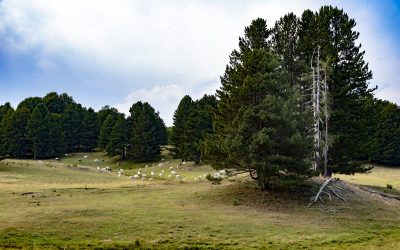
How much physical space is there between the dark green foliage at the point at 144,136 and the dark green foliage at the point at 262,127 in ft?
191

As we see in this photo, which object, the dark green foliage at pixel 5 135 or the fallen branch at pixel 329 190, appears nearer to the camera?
the fallen branch at pixel 329 190

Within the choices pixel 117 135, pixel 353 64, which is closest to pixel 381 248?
→ pixel 353 64

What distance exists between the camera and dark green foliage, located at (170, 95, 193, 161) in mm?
84562

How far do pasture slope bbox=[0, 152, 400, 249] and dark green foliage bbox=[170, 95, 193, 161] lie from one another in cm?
4564

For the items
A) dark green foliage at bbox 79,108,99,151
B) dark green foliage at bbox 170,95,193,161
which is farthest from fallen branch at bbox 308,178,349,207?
dark green foliage at bbox 79,108,99,151

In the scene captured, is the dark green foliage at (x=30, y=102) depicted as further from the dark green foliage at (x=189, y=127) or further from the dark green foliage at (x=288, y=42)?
the dark green foliage at (x=288, y=42)

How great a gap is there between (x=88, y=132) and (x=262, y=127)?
84.2m

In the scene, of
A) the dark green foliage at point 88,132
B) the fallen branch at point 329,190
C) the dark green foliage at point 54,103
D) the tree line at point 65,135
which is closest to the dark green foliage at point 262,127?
the fallen branch at point 329,190

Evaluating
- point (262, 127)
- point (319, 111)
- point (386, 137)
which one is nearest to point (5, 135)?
point (319, 111)

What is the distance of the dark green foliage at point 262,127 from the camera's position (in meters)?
29.2

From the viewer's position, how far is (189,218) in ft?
79.5

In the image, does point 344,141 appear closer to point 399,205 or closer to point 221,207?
point 399,205

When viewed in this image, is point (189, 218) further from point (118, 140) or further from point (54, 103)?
point (54, 103)

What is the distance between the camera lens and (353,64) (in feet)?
140
